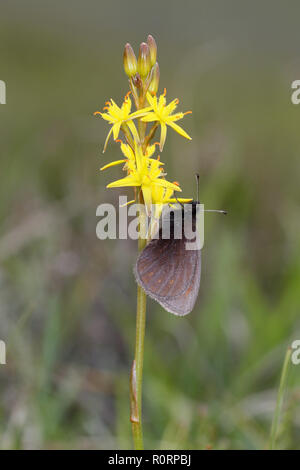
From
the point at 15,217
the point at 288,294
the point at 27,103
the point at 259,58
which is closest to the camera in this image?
the point at 288,294

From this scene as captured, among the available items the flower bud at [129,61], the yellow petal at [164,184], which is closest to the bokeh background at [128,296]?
the yellow petal at [164,184]

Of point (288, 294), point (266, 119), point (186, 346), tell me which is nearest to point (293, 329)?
point (288, 294)

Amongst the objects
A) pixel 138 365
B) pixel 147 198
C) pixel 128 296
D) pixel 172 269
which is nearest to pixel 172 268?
pixel 172 269

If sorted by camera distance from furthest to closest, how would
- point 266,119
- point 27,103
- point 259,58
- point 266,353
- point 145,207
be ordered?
point 259,58 < point 266,119 < point 27,103 < point 266,353 < point 145,207

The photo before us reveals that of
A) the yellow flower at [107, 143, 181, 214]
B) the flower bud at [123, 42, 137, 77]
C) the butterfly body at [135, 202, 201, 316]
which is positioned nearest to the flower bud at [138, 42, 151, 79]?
the flower bud at [123, 42, 137, 77]

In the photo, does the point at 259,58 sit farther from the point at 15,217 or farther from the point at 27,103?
the point at 15,217

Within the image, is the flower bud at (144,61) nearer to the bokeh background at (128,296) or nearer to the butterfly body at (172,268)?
the butterfly body at (172,268)

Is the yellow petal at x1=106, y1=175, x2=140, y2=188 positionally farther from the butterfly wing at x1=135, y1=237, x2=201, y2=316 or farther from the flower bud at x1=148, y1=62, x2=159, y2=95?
the flower bud at x1=148, y1=62, x2=159, y2=95
